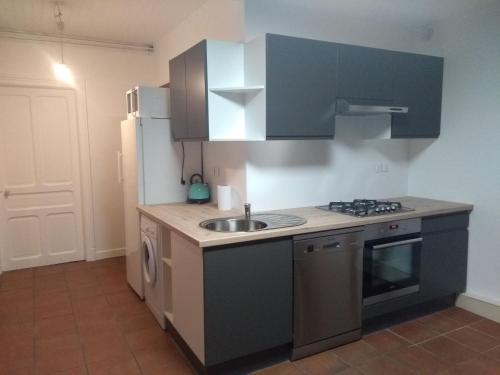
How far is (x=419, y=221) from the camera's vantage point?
2.85 meters

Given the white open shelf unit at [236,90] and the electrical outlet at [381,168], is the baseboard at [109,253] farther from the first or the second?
the electrical outlet at [381,168]

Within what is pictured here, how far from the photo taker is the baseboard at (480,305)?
295 centimetres

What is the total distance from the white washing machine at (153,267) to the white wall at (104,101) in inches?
63.5

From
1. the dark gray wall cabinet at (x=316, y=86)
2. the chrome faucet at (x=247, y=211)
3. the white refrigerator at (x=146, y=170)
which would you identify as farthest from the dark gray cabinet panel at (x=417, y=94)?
the white refrigerator at (x=146, y=170)

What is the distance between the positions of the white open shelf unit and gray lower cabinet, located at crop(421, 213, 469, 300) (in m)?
1.55

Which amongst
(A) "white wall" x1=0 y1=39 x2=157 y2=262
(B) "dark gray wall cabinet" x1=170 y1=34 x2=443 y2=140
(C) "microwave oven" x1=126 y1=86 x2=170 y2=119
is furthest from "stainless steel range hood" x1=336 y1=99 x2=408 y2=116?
(A) "white wall" x1=0 y1=39 x2=157 y2=262

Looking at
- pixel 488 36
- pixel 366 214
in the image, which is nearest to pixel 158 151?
pixel 366 214

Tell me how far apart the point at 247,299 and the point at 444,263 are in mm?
1806

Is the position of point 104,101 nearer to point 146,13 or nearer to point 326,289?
point 146,13

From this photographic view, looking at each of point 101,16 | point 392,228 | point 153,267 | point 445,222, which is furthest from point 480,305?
point 101,16

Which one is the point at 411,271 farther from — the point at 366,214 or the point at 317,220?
the point at 317,220

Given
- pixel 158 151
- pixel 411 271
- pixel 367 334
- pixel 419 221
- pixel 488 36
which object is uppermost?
pixel 488 36

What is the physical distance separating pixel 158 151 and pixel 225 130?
3.10 feet

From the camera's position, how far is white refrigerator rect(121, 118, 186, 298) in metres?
3.21
